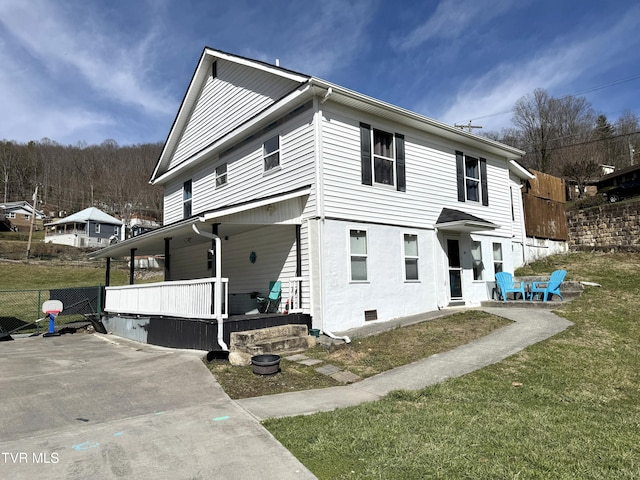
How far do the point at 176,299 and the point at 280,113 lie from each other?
557 centimetres

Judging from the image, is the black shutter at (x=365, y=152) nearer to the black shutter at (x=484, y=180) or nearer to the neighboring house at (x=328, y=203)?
the neighboring house at (x=328, y=203)

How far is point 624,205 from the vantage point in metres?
18.5

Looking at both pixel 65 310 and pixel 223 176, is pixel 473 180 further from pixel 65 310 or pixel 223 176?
pixel 65 310

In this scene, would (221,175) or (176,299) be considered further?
(221,175)

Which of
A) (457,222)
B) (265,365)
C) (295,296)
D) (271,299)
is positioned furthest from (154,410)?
(457,222)

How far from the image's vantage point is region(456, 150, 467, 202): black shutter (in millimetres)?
13508

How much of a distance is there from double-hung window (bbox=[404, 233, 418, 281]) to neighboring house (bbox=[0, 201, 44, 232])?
67902 millimetres

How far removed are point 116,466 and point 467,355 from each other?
618cm

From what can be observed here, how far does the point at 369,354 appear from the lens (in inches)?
317

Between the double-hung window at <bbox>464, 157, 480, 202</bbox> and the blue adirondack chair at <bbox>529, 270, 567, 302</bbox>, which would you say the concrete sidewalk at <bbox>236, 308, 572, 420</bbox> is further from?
the double-hung window at <bbox>464, 157, 480, 202</bbox>

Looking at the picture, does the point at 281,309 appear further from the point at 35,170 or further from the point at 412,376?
the point at 35,170

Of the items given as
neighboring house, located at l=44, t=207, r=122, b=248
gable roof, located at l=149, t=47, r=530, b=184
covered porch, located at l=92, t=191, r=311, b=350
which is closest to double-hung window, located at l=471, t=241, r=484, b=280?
gable roof, located at l=149, t=47, r=530, b=184

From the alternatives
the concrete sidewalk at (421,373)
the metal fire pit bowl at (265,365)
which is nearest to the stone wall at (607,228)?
the concrete sidewalk at (421,373)

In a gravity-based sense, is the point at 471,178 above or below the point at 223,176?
below
